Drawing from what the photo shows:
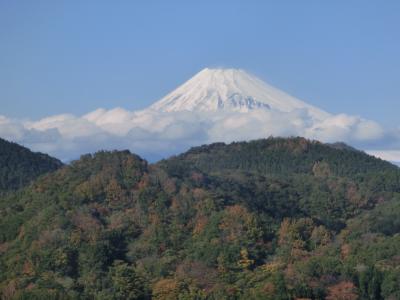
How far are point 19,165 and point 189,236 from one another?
87.0 ft

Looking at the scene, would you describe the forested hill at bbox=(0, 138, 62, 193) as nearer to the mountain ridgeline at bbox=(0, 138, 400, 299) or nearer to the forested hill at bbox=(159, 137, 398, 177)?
the forested hill at bbox=(159, 137, 398, 177)

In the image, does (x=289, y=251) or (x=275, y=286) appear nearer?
(x=275, y=286)

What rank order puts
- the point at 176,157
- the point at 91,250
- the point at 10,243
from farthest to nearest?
the point at 176,157, the point at 10,243, the point at 91,250

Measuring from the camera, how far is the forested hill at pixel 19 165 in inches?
2736

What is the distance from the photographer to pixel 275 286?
38406 millimetres

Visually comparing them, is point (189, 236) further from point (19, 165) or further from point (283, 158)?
point (283, 158)

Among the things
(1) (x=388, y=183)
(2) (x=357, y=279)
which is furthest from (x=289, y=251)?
(1) (x=388, y=183)

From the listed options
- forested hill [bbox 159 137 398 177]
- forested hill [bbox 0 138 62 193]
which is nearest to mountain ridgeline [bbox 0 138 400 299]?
forested hill [bbox 159 137 398 177]

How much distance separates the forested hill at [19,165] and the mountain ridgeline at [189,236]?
12501mm

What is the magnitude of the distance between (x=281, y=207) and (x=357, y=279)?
17986mm

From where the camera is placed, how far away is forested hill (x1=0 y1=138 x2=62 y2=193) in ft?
228

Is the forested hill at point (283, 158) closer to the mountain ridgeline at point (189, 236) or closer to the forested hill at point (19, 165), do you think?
the forested hill at point (19, 165)

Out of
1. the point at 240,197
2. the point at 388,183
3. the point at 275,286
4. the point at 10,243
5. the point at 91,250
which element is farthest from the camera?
the point at 388,183

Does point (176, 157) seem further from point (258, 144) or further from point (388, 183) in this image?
point (388, 183)
